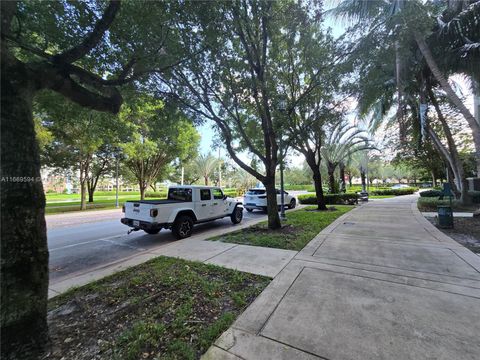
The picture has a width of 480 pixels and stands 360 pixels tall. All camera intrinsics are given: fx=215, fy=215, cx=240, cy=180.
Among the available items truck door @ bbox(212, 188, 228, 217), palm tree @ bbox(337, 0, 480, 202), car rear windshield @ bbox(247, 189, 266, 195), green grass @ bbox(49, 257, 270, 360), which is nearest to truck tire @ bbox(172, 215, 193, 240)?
truck door @ bbox(212, 188, 228, 217)

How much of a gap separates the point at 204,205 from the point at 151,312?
5.38 metres

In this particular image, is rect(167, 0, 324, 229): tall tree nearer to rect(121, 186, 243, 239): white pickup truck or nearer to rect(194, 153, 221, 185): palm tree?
rect(121, 186, 243, 239): white pickup truck

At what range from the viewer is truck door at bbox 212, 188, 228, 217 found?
8.80 metres

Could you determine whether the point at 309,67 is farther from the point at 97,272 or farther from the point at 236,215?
the point at 97,272

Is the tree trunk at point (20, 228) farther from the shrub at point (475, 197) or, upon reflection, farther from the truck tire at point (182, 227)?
the shrub at point (475, 197)

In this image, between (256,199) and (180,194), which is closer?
(180,194)

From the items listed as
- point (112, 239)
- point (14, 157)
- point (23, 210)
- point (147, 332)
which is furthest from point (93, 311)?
point (112, 239)

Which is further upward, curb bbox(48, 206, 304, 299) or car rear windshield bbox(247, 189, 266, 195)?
car rear windshield bbox(247, 189, 266, 195)

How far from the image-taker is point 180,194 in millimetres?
8219

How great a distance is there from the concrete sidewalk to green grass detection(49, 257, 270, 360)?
33cm

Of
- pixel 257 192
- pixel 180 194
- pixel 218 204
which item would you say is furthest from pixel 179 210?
pixel 257 192

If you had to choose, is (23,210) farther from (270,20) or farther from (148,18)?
(270,20)

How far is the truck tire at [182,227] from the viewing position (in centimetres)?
716

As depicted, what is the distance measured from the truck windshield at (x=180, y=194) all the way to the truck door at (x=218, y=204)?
114cm
